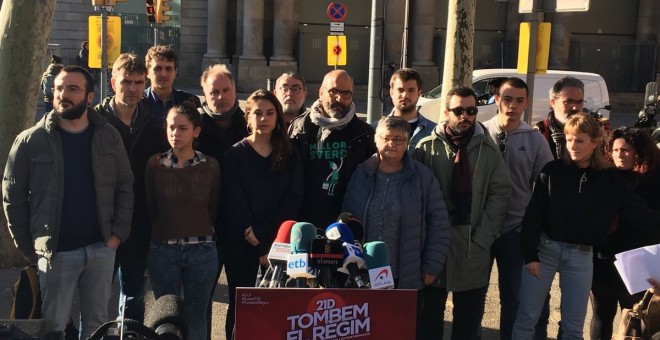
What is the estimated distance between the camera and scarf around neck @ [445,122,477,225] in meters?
5.57

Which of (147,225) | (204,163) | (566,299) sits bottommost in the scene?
(566,299)

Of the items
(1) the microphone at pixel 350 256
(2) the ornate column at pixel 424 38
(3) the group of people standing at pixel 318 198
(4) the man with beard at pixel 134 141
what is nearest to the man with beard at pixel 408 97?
(3) the group of people standing at pixel 318 198

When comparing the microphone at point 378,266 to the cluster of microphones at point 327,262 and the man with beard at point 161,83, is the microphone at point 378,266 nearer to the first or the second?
the cluster of microphones at point 327,262

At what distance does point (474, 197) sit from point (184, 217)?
1.95 metres

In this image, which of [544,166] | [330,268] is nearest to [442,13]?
[544,166]

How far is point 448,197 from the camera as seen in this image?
5.64 metres

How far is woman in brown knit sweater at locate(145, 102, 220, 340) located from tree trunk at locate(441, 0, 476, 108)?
14.2ft

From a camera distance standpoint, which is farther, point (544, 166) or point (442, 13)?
point (442, 13)

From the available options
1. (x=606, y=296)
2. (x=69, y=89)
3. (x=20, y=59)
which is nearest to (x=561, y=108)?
(x=606, y=296)

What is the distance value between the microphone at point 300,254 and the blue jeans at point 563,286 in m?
2.17

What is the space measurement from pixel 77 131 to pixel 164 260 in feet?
3.27

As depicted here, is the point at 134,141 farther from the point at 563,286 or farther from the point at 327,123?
the point at 563,286

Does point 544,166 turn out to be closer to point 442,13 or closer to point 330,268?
point 330,268

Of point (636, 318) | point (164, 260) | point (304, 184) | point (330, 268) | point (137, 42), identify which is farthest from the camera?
point (137, 42)
